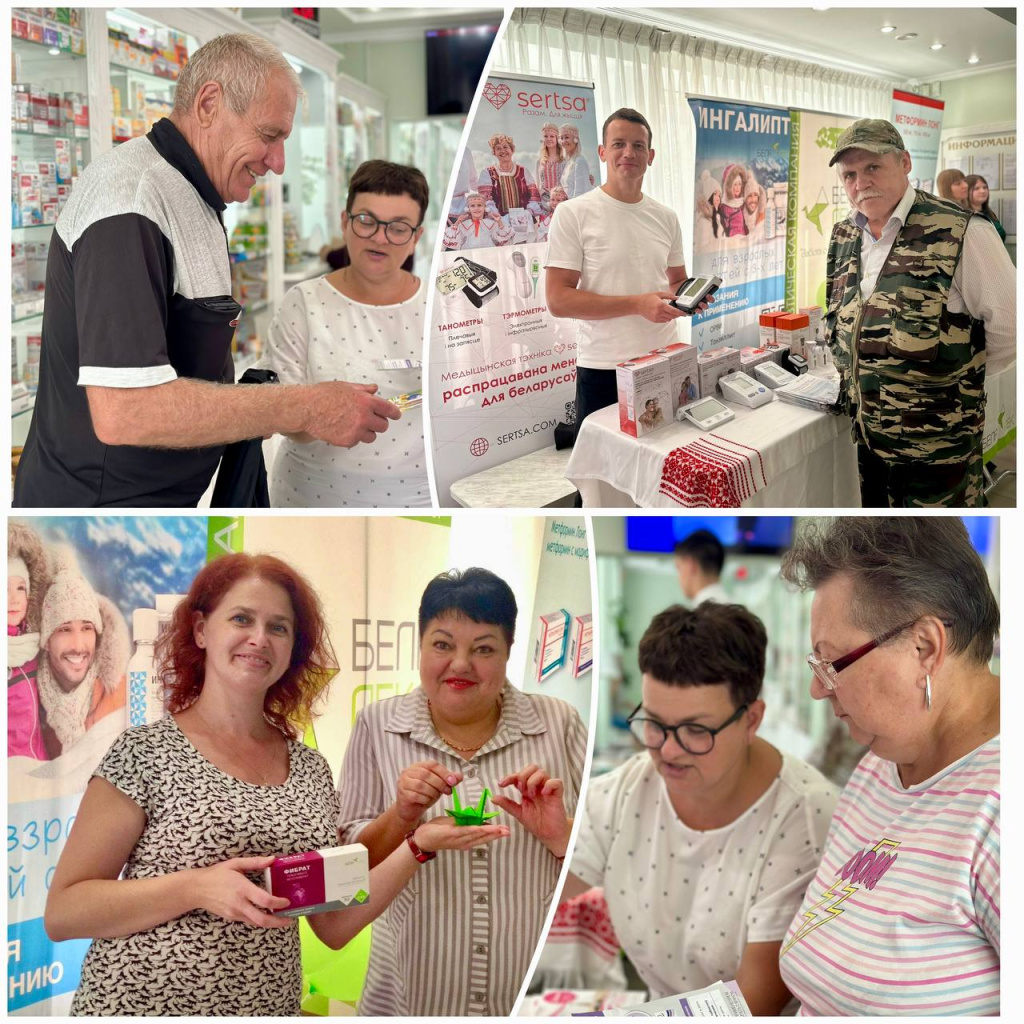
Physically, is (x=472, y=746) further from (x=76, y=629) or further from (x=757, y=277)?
(x=757, y=277)

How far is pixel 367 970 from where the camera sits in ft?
6.17

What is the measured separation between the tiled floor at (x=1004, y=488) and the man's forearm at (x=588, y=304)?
2.53 feet

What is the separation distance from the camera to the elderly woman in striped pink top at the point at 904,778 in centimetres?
163

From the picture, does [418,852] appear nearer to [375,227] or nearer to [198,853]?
[198,853]

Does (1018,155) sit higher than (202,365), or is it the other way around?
(1018,155)

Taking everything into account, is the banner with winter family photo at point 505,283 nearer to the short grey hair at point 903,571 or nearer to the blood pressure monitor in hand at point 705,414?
the blood pressure monitor in hand at point 705,414

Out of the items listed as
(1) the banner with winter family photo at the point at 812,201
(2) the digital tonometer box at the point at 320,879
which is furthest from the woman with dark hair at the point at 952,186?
(2) the digital tonometer box at the point at 320,879

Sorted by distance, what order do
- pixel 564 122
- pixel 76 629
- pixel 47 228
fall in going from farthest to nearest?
pixel 47 228 → pixel 76 629 → pixel 564 122

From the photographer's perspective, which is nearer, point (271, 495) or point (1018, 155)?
point (1018, 155)

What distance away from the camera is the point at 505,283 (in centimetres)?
182

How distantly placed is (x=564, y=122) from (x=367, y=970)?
1.64 m

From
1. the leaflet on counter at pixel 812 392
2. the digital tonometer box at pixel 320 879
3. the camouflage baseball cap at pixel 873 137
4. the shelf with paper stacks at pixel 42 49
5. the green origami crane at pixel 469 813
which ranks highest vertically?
the shelf with paper stacks at pixel 42 49

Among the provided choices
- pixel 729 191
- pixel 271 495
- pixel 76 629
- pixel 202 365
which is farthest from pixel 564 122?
pixel 76 629

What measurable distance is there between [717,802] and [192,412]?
3.97ft
